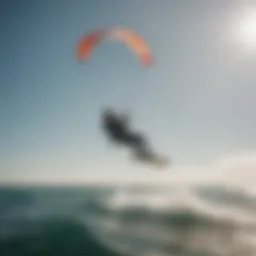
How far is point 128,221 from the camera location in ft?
4.83

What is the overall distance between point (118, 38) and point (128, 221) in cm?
61

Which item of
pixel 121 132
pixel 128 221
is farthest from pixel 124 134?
pixel 128 221

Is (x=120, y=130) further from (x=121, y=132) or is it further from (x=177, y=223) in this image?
(x=177, y=223)

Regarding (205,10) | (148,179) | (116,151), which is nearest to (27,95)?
(116,151)

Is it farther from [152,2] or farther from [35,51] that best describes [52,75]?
[152,2]

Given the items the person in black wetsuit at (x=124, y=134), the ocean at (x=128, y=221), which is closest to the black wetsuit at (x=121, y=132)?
the person in black wetsuit at (x=124, y=134)

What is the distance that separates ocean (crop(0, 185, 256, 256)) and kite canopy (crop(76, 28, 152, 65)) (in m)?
0.44

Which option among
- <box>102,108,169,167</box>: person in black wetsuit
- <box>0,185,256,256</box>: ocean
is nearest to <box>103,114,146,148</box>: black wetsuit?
<box>102,108,169,167</box>: person in black wetsuit

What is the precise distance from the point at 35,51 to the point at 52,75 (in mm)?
103

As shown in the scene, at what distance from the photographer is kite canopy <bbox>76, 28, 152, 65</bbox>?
4.95ft

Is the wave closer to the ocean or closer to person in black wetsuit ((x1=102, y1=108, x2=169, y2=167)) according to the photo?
the ocean

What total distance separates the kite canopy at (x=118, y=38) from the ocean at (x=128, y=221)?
44 cm

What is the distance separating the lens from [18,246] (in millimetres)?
1460

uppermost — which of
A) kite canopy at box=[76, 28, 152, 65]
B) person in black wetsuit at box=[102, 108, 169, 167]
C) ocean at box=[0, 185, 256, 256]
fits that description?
kite canopy at box=[76, 28, 152, 65]
